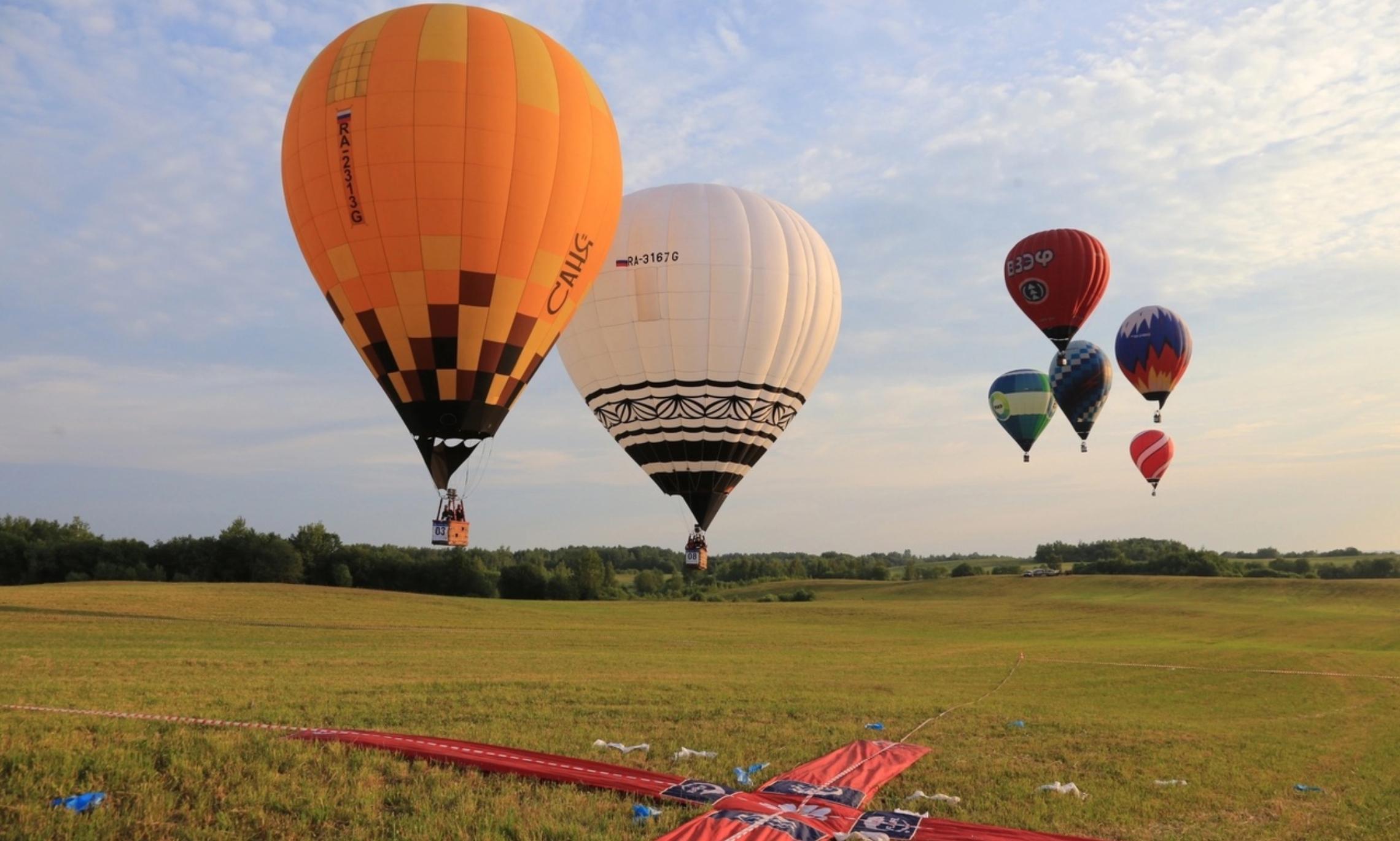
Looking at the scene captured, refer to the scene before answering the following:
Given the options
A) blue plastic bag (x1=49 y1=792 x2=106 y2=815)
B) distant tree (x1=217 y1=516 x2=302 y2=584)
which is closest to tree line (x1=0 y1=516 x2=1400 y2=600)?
distant tree (x1=217 y1=516 x2=302 y2=584)

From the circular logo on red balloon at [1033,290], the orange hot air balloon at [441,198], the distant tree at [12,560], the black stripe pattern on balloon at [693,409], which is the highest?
the circular logo on red balloon at [1033,290]

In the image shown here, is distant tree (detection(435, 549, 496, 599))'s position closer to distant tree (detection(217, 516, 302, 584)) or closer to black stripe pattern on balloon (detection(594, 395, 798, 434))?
distant tree (detection(217, 516, 302, 584))

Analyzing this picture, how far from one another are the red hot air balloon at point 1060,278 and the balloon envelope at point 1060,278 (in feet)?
0.08

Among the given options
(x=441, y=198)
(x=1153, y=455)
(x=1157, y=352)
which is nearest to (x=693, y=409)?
(x=441, y=198)

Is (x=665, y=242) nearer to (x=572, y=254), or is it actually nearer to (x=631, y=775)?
(x=572, y=254)

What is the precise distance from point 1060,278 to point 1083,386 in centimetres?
1475

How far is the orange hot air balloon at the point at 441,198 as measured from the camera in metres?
16.7

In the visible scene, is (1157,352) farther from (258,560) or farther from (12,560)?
(12,560)

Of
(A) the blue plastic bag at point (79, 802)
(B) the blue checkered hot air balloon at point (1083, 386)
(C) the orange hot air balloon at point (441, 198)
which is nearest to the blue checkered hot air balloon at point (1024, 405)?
(B) the blue checkered hot air balloon at point (1083, 386)

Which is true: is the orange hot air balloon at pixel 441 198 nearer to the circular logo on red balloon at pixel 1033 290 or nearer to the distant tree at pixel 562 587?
the circular logo on red balloon at pixel 1033 290

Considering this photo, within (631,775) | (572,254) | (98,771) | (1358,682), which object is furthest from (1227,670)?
(98,771)

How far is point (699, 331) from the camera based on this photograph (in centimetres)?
2483

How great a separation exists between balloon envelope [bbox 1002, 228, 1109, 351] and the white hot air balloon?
15530mm

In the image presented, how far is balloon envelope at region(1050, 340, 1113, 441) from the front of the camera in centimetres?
5056
